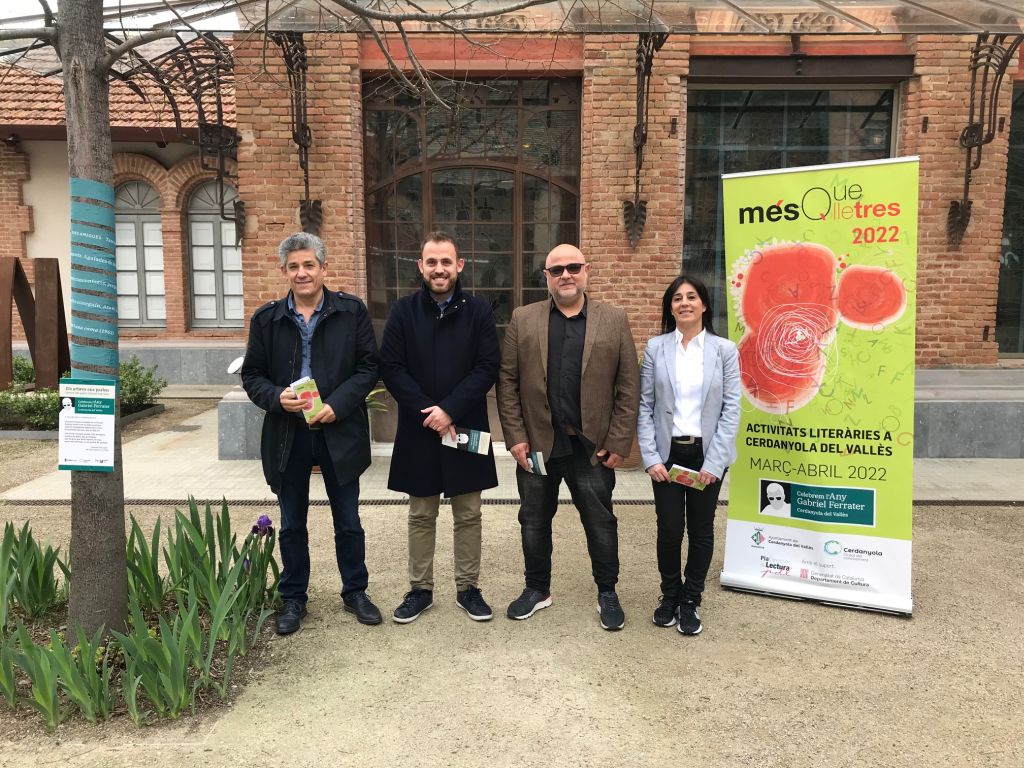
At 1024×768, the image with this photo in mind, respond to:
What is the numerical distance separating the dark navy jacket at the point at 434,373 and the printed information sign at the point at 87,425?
130 cm

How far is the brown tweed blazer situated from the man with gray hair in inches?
29.4

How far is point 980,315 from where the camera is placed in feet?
24.4

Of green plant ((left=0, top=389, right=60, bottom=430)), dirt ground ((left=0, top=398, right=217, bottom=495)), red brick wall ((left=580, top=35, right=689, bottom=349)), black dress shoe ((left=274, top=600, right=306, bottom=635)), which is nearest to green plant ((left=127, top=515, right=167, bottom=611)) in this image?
black dress shoe ((left=274, top=600, right=306, bottom=635))

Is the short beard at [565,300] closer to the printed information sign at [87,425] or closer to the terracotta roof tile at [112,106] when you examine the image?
the printed information sign at [87,425]

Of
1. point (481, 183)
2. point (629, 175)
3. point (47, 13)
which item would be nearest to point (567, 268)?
point (47, 13)

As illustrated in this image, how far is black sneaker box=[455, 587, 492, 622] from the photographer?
3824mm

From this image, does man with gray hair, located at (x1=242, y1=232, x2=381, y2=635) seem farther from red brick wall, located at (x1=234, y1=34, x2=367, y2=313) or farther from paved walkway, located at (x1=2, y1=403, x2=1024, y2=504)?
red brick wall, located at (x1=234, y1=34, x2=367, y2=313)

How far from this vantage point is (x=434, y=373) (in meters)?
3.74

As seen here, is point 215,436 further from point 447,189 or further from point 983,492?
point 983,492

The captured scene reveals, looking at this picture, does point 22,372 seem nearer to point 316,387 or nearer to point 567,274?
point 316,387

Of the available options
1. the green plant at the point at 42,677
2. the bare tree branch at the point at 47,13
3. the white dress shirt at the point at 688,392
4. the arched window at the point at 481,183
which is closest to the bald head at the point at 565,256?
the white dress shirt at the point at 688,392

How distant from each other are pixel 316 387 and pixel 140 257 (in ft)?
38.0

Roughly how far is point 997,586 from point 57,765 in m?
4.83

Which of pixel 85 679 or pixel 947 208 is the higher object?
pixel 947 208
